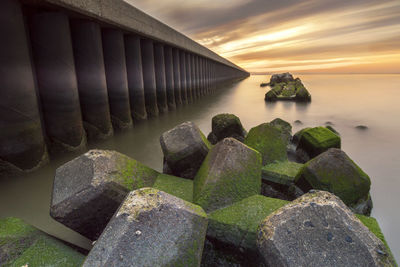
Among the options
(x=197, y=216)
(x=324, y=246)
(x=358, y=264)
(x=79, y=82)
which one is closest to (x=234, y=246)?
(x=197, y=216)

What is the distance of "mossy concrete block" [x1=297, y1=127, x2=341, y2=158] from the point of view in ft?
11.5

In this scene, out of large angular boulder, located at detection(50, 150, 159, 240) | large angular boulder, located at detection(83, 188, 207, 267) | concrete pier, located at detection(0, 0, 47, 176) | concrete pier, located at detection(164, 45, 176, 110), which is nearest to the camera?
large angular boulder, located at detection(83, 188, 207, 267)

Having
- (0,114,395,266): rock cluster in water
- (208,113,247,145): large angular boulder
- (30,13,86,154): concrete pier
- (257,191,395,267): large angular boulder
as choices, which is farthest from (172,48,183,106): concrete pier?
(257,191,395,267): large angular boulder

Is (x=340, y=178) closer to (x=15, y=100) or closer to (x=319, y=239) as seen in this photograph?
(x=319, y=239)

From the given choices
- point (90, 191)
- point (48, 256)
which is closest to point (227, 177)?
point (90, 191)

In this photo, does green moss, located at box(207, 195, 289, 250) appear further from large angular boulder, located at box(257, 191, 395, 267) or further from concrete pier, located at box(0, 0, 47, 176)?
concrete pier, located at box(0, 0, 47, 176)

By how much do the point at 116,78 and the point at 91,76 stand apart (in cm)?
120

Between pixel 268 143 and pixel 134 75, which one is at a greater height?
pixel 134 75

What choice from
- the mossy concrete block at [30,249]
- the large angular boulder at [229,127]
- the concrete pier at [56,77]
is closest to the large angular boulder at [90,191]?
the mossy concrete block at [30,249]

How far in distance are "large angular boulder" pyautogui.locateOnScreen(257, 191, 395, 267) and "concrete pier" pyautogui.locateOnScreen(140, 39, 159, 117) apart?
826 centimetres

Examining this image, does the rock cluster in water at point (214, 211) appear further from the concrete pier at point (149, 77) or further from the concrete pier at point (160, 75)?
the concrete pier at point (160, 75)

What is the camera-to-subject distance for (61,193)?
1.76 metres

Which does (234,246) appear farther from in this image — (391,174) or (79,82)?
(79,82)

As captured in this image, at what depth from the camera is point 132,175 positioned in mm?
2031
